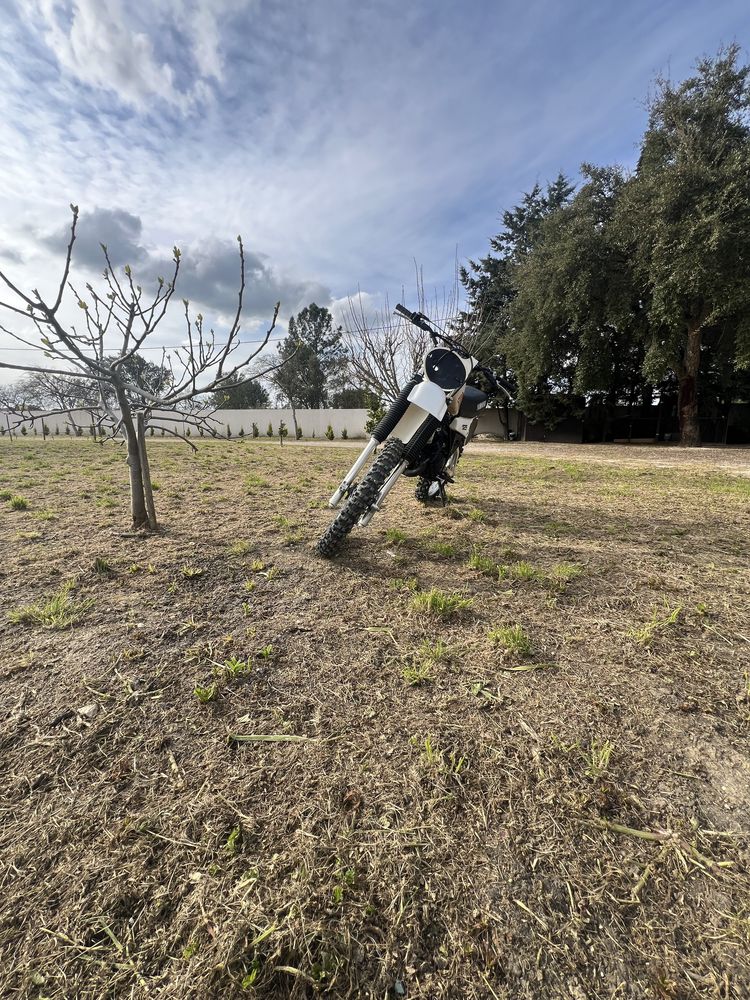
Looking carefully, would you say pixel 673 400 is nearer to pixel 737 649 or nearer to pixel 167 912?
pixel 737 649

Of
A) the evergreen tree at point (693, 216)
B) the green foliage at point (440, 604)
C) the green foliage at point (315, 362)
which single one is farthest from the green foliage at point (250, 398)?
the green foliage at point (440, 604)

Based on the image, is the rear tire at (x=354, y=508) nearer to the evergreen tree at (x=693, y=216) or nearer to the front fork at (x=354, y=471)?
the front fork at (x=354, y=471)

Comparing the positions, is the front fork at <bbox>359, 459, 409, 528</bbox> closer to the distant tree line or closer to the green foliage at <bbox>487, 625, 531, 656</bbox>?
the green foliage at <bbox>487, 625, 531, 656</bbox>

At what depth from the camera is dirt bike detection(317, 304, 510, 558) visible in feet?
8.82

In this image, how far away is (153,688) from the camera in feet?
4.87

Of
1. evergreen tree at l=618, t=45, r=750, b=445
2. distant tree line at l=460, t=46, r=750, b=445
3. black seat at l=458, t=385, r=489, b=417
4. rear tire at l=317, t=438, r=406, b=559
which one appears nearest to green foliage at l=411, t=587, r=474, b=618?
rear tire at l=317, t=438, r=406, b=559

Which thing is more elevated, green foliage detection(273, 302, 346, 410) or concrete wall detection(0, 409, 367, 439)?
green foliage detection(273, 302, 346, 410)

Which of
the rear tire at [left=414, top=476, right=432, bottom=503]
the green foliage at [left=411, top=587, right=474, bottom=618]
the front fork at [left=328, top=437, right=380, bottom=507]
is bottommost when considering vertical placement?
the green foliage at [left=411, top=587, right=474, bottom=618]

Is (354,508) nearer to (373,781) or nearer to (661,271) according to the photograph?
(373,781)

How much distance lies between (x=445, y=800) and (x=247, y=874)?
0.50 m

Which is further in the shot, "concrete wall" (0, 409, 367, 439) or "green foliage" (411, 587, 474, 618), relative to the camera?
"concrete wall" (0, 409, 367, 439)

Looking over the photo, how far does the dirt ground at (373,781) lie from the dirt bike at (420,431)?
44 centimetres

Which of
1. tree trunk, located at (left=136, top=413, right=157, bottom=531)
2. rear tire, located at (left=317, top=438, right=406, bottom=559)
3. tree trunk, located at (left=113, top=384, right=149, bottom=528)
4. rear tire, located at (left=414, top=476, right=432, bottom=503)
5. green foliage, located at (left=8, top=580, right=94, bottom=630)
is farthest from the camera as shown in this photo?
rear tire, located at (left=414, top=476, right=432, bottom=503)

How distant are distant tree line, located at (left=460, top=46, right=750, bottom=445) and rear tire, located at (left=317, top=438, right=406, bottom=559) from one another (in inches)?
411
